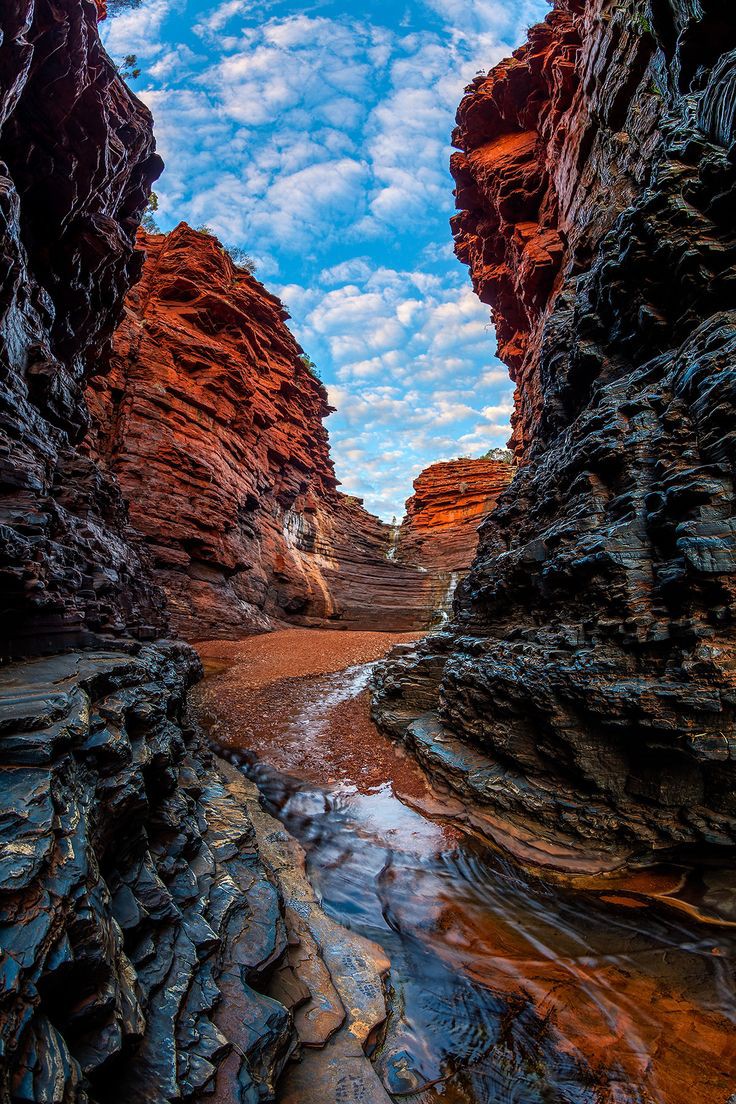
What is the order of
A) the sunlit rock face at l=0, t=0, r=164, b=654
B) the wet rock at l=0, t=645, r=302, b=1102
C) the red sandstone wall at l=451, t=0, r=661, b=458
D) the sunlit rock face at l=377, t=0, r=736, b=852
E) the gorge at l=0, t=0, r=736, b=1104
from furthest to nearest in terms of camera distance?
the red sandstone wall at l=451, t=0, r=661, b=458
the sunlit rock face at l=0, t=0, r=164, b=654
the sunlit rock face at l=377, t=0, r=736, b=852
the gorge at l=0, t=0, r=736, b=1104
the wet rock at l=0, t=645, r=302, b=1102

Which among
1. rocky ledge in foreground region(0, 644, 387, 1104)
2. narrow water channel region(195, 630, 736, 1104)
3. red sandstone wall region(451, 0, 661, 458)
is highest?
red sandstone wall region(451, 0, 661, 458)

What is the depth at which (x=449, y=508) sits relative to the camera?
3519 centimetres

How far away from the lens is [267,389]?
27.7 metres

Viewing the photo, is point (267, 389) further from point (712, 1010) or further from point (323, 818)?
point (712, 1010)

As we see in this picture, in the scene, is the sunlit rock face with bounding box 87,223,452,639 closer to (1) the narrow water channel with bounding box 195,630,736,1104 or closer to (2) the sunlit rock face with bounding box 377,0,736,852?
(2) the sunlit rock face with bounding box 377,0,736,852

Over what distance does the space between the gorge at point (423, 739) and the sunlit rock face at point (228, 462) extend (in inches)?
288

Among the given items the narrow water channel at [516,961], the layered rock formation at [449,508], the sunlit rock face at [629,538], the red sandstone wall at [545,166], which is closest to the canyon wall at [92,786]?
the narrow water channel at [516,961]

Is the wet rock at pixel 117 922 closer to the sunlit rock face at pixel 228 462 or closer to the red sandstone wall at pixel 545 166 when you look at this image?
the red sandstone wall at pixel 545 166

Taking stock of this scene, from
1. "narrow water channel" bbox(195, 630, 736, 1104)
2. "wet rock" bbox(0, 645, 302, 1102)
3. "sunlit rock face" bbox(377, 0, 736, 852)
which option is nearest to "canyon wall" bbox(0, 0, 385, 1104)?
"wet rock" bbox(0, 645, 302, 1102)

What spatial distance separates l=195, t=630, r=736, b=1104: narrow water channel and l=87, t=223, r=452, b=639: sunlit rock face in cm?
1280

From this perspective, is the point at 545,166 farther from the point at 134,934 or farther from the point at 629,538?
the point at 134,934

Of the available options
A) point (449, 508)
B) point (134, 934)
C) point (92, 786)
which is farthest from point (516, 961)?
point (449, 508)

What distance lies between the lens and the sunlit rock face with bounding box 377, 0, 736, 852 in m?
4.79

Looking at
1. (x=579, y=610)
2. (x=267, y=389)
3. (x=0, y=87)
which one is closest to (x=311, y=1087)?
(x=579, y=610)
